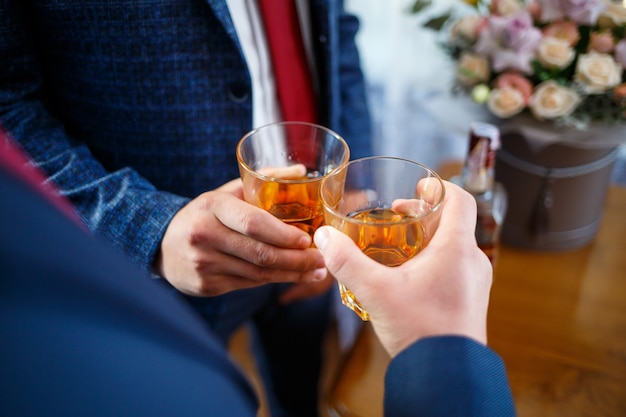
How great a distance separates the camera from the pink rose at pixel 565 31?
98 centimetres

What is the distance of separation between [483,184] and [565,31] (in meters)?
0.31

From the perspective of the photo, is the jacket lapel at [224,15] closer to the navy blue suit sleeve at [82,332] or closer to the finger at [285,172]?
the finger at [285,172]

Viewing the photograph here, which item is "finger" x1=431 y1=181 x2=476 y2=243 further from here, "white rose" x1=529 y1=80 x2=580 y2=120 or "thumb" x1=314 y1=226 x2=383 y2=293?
"white rose" x1=529 y1=80 x2=580 y2=120

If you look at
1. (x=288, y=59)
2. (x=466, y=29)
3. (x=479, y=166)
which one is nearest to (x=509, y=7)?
(x=466, y=29)

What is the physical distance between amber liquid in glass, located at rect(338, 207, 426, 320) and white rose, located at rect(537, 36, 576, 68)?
560 mm

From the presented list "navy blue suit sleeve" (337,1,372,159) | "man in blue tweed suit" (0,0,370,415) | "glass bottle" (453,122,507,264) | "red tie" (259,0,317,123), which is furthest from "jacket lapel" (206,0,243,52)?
"glass bottle" (453,122,507,264)

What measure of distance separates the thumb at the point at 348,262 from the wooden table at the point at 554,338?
0.48m

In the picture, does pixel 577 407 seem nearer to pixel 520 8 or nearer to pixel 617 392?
pixel 617 392

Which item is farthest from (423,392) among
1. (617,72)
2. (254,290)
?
(617,72)

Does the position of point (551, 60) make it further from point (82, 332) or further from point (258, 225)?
point (82, 332)

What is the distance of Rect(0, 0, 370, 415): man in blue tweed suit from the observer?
2.34ft

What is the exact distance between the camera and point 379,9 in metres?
1.57

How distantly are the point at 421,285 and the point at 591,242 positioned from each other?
2.79 ft

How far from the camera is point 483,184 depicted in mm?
989
